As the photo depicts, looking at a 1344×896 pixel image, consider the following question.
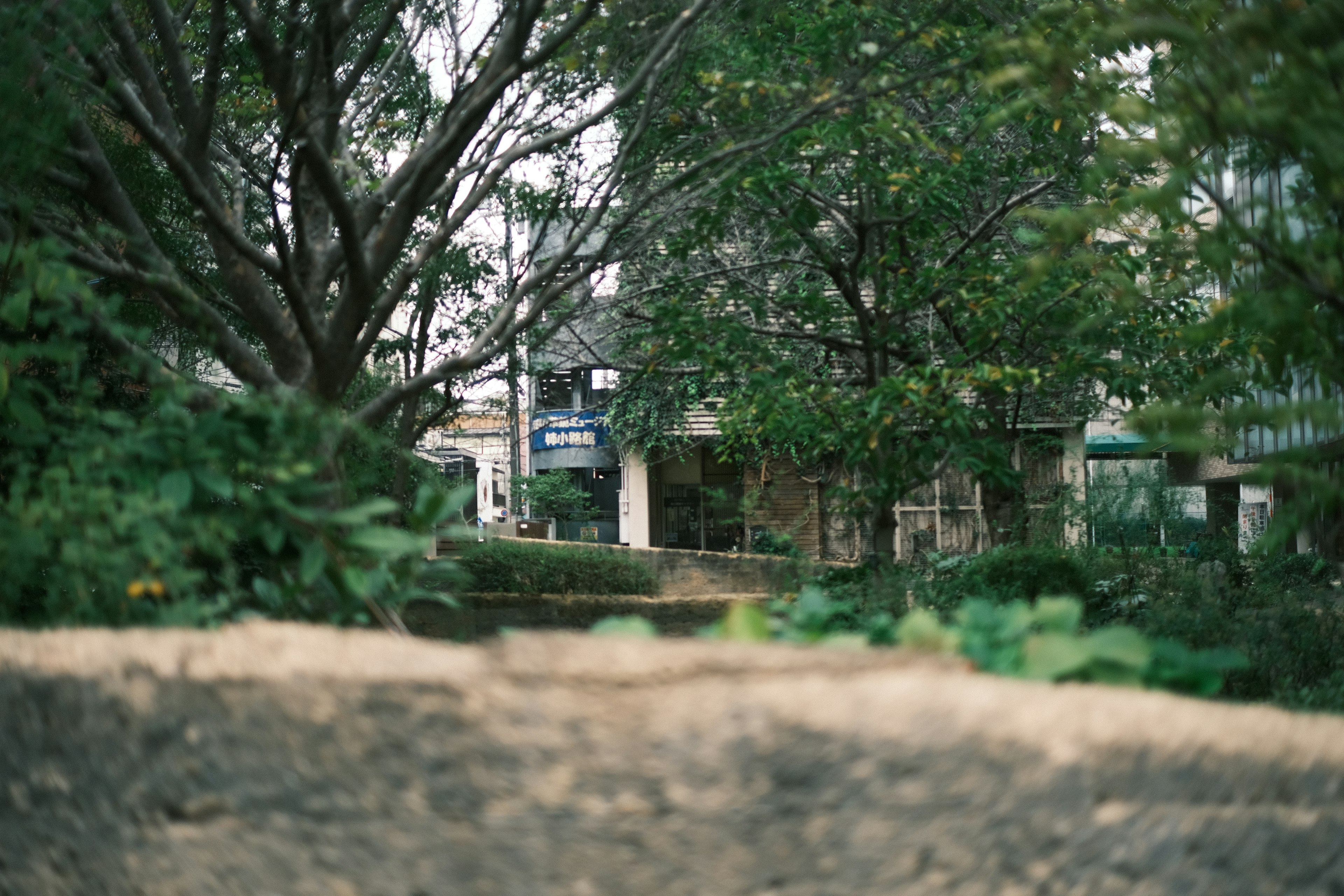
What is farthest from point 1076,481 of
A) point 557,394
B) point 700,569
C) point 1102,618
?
point 1102,618

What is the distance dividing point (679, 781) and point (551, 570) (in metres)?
11.6

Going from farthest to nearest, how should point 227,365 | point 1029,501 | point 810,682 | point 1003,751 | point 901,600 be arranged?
1. point 1029,501
2. point 901,600
3. point 227,365
4. point 810,682
5. point 1003,751

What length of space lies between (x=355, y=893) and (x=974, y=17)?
7689 millimetres

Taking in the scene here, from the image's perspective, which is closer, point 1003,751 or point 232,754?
point 1003,751

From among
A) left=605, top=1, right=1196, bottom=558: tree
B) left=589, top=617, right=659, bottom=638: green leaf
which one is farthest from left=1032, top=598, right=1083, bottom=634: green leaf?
Answer: left=605, top=1, right=1196, bottom=558: tree

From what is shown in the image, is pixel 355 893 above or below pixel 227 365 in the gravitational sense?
below

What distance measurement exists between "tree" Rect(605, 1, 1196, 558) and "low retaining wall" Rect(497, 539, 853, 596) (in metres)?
3.35

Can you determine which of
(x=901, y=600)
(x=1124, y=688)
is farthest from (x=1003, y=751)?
(x=901, y=600)

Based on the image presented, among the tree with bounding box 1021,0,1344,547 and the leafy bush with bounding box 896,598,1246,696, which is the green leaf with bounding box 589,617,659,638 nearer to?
the leafy bush with bounding box 896,598,1246,696

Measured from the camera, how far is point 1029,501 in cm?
1439

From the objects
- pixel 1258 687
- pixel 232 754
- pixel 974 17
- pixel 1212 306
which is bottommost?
pixel 1258 687

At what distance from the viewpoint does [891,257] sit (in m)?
9.00

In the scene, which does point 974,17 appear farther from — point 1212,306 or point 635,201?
point 1212,306

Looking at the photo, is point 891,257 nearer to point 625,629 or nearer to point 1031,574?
point 1031,574
